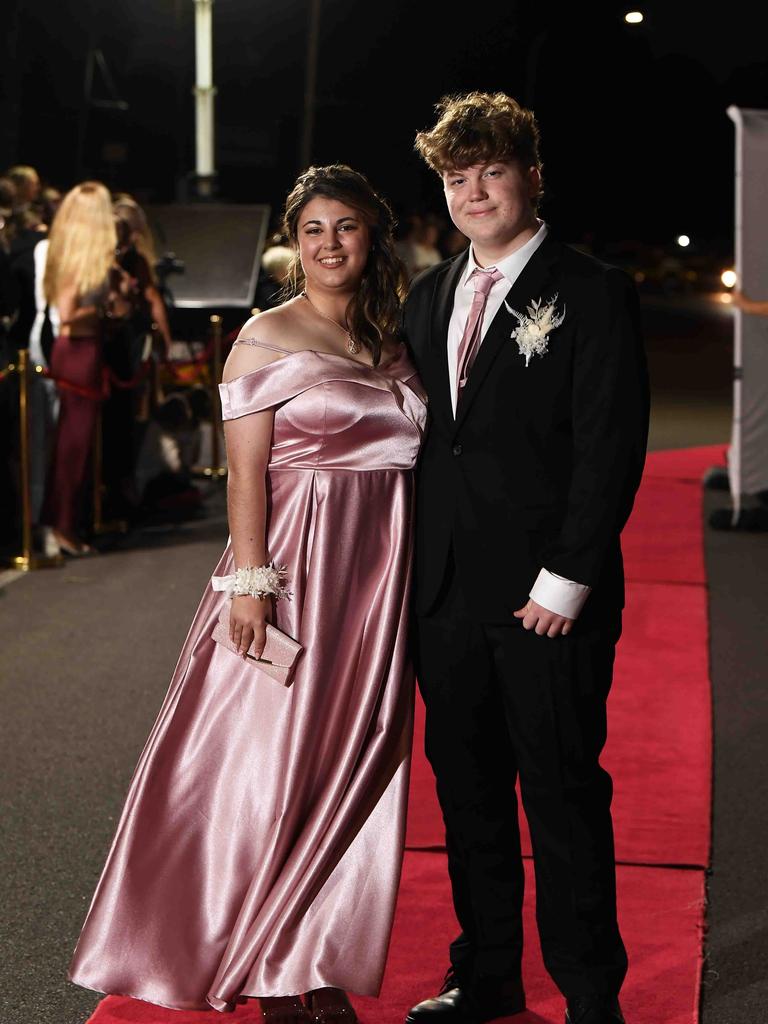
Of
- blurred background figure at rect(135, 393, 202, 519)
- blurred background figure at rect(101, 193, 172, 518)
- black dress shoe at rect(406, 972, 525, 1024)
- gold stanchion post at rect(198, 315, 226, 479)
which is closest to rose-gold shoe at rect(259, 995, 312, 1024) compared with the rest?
black dress shoe at rect(406, 972, 525, 1024)

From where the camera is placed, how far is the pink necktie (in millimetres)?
2953

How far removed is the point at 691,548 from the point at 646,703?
3064mm

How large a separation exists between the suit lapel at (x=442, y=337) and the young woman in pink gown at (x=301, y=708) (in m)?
0.08

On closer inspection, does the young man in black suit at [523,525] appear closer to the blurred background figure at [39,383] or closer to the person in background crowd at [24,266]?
the blurred background figure at [39,383]

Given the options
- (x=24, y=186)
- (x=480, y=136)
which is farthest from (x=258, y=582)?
(x=24, y=186)

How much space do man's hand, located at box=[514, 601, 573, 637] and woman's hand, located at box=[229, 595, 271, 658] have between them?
56 centimetres

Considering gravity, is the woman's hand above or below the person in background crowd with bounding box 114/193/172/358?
below

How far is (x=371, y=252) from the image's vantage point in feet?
10.4

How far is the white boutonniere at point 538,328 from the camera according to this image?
9.30 feet

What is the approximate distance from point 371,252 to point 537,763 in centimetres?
116

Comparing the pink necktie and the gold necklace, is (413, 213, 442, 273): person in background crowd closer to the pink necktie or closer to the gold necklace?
the gold necklace

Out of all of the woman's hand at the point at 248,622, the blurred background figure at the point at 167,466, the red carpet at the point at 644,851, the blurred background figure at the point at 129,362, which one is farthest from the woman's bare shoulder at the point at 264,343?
the blurred background figure at the point at 167,466

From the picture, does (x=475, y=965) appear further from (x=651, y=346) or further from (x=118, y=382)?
(x=651, y=346)

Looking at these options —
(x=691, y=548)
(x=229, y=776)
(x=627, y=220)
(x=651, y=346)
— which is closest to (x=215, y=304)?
(x=691, y=548)
